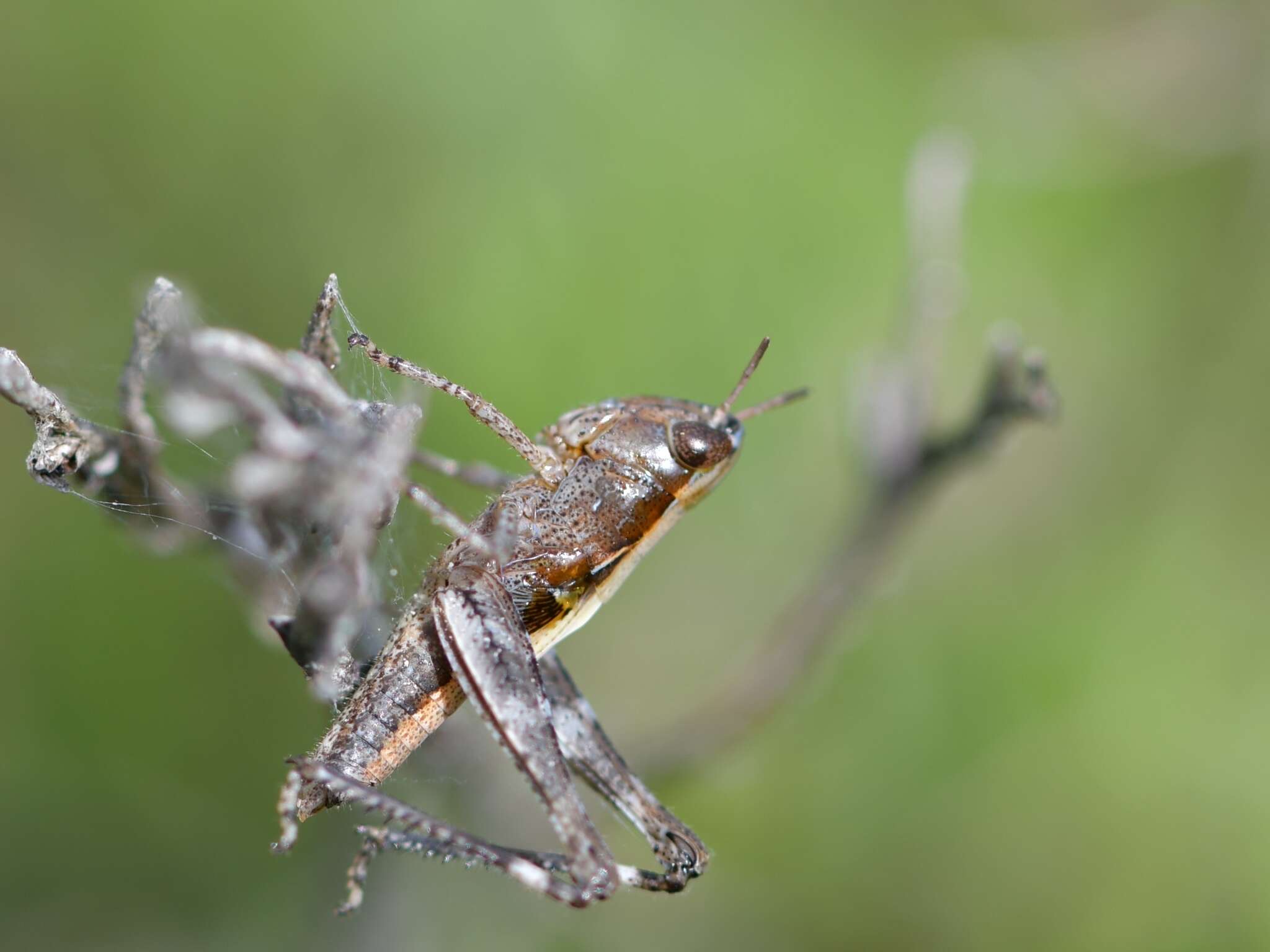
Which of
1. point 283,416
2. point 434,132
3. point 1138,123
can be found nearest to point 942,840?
point 1138,123

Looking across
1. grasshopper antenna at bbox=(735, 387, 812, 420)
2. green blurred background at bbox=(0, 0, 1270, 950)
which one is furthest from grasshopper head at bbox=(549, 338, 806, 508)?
green blurred background at bbox=(0, 0, 1270, 950)

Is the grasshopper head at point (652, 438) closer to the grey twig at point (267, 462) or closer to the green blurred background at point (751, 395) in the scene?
the grey twig at point (267, 462)

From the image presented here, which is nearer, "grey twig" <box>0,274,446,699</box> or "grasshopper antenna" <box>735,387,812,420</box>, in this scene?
"grey twig" <box>0,274,446,699</box>

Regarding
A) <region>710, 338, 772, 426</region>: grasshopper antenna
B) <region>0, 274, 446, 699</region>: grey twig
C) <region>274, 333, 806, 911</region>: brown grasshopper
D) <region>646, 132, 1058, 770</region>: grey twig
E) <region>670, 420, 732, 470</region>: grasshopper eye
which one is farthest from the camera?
<region>646, 132, 1058, 770</region>: grey twig

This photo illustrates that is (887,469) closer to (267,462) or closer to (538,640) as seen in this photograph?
(538,640)

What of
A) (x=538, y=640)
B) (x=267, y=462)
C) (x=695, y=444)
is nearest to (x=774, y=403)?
(x=695, y=444)

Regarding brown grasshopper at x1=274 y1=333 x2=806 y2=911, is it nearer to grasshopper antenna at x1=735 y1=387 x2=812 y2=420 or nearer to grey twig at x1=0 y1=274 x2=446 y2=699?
grasshopper antenna at x1=735 y1=387 x2=812 y2=420

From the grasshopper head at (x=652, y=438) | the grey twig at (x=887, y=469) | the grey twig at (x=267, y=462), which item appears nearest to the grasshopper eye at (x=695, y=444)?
the grasshopper head at (x=652, y=438)
